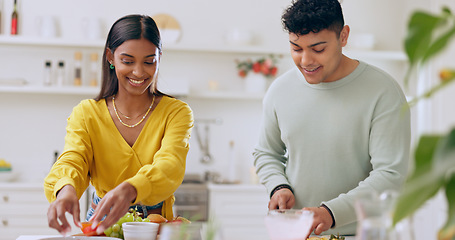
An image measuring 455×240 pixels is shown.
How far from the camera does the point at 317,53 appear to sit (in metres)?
1.82

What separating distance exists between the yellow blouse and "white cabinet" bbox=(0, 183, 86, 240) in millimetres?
2418

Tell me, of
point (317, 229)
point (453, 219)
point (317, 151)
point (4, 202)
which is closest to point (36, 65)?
point (4, 202)

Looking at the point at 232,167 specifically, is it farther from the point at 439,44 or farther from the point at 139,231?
the point at 439,44

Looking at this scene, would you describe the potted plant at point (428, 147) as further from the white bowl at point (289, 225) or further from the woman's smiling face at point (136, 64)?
the woman's smiling face at point (136, 64)

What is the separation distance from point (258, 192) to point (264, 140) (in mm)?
2340

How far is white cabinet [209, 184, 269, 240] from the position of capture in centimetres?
427

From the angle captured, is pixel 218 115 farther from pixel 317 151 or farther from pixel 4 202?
pixel 317 151

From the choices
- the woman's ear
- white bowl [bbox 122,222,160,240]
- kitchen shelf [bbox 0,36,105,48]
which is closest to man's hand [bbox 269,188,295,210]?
white bowl [bbox 122,222,160,240]

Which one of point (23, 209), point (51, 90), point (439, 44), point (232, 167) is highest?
point (439, 44)

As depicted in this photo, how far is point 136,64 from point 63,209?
60cm

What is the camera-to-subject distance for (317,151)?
6.17ft

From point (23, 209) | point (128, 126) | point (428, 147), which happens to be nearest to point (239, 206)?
point (23, 209)

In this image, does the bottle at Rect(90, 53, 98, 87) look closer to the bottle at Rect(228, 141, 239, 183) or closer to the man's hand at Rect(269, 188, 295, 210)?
the bottle at Rect(228, 141, 239, 183)

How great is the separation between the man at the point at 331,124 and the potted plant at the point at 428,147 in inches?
42.9
